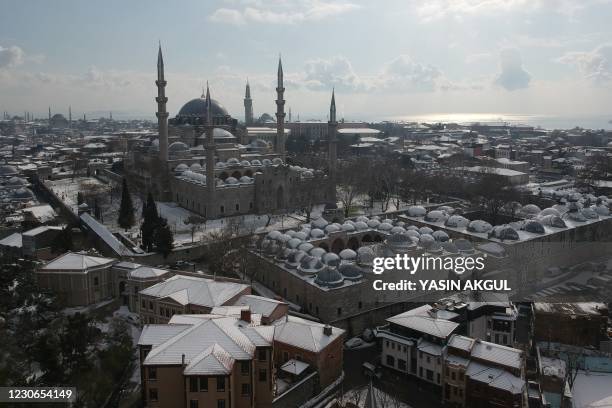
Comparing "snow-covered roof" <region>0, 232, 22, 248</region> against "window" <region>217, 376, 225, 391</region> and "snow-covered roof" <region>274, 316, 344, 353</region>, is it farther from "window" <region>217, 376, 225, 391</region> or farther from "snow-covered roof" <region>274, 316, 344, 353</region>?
"window" <region>217, 376, 225, 391</region>

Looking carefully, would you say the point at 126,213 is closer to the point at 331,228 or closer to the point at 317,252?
the point at 331,228

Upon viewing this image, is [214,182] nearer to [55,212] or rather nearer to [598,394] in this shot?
[55,212]

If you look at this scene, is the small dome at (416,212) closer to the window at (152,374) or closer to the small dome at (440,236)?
the small dome at (440,236)

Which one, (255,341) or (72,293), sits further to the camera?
(72,293)

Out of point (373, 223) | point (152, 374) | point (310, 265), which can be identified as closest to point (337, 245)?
point (373, 223)

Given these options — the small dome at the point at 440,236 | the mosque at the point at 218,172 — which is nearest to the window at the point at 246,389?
the small dome at the point at 440,236

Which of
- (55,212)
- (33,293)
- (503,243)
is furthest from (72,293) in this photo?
(503,243)
